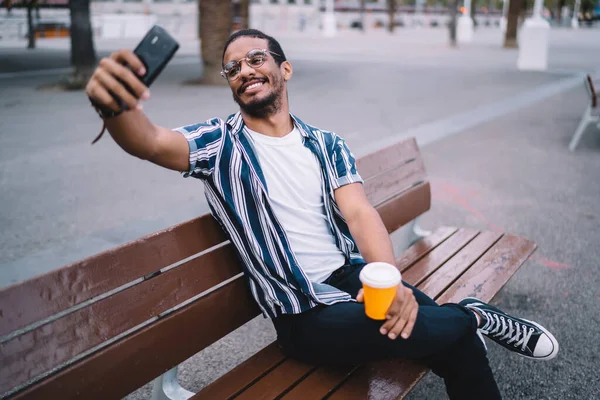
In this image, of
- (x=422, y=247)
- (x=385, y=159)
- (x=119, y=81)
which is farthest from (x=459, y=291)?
(x=119, y=81)

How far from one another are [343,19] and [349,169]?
54.8 m

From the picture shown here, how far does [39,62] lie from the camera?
55.0 feet

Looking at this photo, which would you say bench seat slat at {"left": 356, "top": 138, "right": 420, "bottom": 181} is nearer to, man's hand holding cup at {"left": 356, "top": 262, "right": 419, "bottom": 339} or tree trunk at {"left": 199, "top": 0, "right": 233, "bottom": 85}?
man's hand holding cup at {"left": 356, "top": 262, "right": 419, "bottom": 339}

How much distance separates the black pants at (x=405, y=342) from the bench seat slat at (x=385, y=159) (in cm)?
114

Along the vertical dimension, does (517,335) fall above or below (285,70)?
below

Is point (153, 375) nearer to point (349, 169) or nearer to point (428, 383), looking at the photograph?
point (349, 169)

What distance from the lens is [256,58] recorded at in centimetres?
227

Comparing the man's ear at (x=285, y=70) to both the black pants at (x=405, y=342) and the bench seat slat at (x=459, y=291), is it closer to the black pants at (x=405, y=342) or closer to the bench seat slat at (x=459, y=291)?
the black pants at (x=405, y=342)

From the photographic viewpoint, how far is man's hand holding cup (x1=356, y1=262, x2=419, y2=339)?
1.66 metres

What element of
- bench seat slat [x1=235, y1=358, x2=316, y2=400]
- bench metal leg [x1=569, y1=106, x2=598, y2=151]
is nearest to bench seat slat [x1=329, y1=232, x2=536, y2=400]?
bench seat slat [x1=235, y1=358, x2=316, y2=400]

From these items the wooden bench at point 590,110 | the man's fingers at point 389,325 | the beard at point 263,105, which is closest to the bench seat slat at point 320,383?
the man's fingers at point 389,325

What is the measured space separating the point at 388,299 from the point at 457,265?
1518mm

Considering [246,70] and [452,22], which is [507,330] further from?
[452,22]

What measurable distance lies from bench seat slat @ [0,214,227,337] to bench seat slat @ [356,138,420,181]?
3.72 ft
